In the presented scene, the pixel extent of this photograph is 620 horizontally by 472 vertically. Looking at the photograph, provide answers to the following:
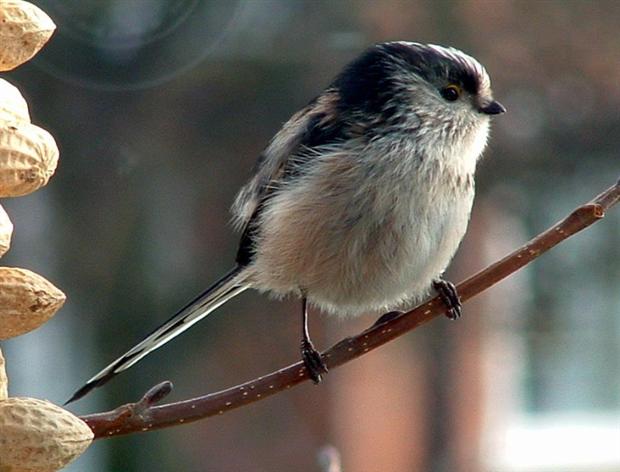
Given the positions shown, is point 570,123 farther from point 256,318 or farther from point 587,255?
point 256,318

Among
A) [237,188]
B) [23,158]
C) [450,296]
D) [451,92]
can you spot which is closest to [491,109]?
[451,92]

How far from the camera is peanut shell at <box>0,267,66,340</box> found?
109cm

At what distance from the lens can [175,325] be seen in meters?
2.24

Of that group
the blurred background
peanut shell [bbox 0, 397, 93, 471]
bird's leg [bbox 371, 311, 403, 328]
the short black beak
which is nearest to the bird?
the short black beak

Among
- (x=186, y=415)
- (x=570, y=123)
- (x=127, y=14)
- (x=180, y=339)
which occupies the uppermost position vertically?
(x=570, y=123)

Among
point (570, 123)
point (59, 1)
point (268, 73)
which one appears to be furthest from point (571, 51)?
point (59, 1)

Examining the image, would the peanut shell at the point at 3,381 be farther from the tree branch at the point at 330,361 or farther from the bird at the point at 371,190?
the bird at the point at 371,190

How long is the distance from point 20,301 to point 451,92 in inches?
63.6

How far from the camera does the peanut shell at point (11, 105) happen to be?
3.54 ft

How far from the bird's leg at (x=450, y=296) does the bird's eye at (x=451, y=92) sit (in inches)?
14.7

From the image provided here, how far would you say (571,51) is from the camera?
561 centimetres

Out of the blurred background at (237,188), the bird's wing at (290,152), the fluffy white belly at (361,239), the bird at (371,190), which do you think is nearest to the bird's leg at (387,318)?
the bird at (371,190)

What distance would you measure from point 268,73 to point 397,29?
0.59 meters

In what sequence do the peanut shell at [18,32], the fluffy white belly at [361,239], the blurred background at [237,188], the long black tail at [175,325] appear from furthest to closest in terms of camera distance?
the blurred background at [237,188] < the fluffy white belly at [361,239] < the long black tail at [175,325] < the peanut shell at [18,32]
